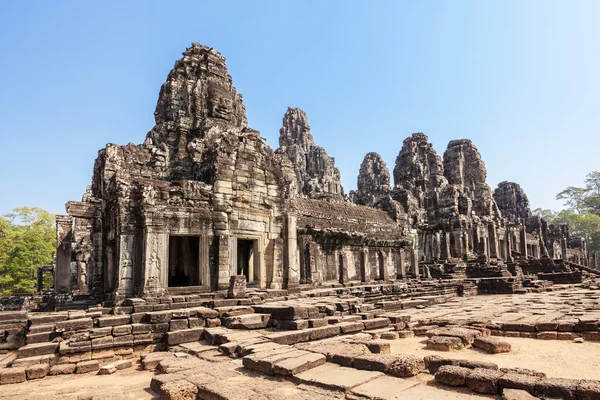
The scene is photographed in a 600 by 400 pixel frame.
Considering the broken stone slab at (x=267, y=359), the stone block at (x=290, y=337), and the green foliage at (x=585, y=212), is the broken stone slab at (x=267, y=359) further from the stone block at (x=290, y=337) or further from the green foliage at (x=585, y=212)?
the green foliage at (x=585, y=212)

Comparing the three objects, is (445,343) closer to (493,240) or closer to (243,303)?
(243,303)

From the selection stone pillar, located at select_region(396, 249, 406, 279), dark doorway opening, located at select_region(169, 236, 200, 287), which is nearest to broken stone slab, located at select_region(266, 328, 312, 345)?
dark doorway opening, located at select_region(169, 236, 200, 287)

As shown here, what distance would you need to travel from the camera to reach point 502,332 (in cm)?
787

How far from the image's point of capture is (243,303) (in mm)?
10047

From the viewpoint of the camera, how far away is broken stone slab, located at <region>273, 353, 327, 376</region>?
487 cm

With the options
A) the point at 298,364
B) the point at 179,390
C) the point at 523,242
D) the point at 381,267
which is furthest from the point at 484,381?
the point at 523,242

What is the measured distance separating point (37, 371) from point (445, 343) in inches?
251

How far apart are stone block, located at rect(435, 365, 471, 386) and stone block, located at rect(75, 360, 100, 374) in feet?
17.6

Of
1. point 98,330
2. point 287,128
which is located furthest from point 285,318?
point 287,128

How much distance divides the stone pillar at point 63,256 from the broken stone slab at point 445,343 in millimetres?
14055

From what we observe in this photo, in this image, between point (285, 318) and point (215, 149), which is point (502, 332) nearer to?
point (285, 318)

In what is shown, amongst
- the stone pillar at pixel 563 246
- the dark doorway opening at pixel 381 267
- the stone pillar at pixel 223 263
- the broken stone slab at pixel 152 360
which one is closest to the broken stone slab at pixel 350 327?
the broken stone slab at pixel 152 360

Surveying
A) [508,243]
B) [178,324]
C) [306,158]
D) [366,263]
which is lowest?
[178,324]

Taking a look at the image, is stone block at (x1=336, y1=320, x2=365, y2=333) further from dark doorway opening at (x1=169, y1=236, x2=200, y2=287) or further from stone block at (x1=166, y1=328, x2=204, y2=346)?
dark doorway opening at (x1=169, y1=236, x2=200, y2=287)
